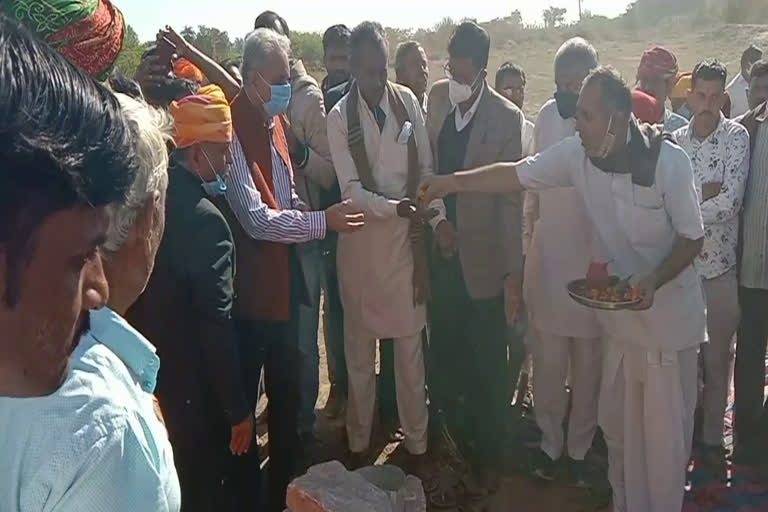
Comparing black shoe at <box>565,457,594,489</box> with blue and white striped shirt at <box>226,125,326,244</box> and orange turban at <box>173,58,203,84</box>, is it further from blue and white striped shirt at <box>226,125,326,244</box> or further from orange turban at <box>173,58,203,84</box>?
orange turban at <box>173,58,203,84</box>

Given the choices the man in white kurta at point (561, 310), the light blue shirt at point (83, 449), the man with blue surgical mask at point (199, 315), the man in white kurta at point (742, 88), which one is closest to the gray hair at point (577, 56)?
the man in white kurta at point (561, 310)

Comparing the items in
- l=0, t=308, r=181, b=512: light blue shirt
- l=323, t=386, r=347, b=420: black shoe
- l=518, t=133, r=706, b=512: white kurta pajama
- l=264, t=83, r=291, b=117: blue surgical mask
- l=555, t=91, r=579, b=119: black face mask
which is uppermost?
l=264, t=83, r=291, b=117: blue surgical mask

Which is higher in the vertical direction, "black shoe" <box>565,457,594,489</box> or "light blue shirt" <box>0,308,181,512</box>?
"light blue shirt" <box>0,308,181,512</box>

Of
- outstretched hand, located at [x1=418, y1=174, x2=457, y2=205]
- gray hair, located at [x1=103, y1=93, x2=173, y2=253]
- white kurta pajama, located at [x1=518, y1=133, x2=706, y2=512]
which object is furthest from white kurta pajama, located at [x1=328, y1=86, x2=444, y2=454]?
gray hair, located at [x1=103, y1=93, x2=173, y2=253]

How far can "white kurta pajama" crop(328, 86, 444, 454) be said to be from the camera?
387cm

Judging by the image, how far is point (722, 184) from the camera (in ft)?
13.3

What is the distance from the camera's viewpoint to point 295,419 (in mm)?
3738

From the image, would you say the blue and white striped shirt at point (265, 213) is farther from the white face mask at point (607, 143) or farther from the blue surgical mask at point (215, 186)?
the white face mask at point (607, 143)

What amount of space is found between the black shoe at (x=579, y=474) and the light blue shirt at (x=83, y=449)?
10.8 ft

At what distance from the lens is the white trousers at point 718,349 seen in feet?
13.6

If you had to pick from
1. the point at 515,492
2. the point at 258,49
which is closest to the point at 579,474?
the point at 515,492

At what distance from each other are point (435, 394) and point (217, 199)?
189cm

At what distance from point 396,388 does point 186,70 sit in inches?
80.9

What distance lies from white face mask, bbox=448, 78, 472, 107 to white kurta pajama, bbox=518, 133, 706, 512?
24.8 inches
